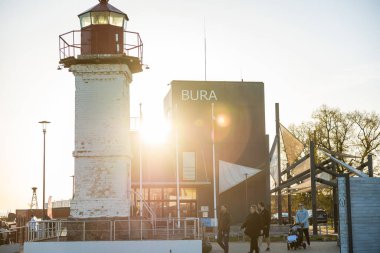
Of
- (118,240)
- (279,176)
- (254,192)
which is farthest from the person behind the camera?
(254,192)

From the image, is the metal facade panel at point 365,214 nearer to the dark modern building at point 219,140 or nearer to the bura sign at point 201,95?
the dark modern building at point 219,140

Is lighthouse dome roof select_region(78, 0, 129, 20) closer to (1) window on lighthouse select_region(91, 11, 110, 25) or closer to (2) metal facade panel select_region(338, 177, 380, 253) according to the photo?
(1) window on lighthouse select_region(91, 11, 110, 25)

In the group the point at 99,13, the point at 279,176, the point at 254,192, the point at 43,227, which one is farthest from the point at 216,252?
the point at 254,192

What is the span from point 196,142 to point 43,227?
24.3m

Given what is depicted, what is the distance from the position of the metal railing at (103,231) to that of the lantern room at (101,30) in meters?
7.52

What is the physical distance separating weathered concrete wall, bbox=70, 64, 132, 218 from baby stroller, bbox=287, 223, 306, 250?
705 cm

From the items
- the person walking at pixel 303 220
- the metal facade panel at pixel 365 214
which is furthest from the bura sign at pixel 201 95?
the metal facade panel at pixel 365 214

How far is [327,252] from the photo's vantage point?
2242cm

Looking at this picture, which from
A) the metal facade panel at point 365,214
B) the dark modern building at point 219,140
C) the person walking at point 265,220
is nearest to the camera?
the metal facade panel at point 365,214

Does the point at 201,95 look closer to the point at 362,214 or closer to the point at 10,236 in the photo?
the point at 10,236

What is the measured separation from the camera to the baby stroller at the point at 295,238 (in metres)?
24.0

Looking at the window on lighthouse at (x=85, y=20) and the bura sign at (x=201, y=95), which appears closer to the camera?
the window on lighthouse at (x=85, y=20)

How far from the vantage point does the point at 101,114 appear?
82.3 feet

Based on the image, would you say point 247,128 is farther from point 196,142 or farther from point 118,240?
point 118,240
